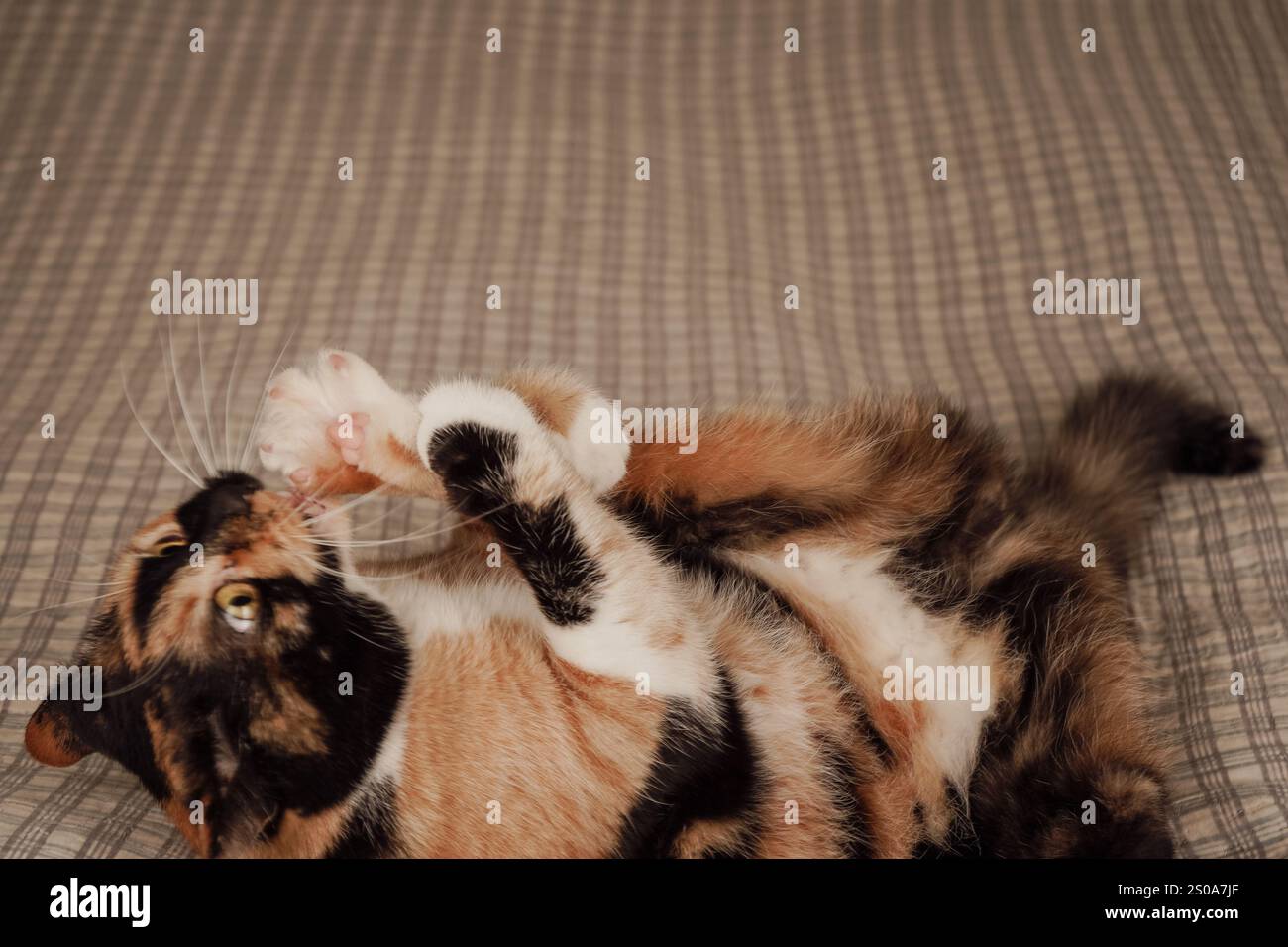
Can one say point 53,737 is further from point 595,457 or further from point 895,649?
point 895,649

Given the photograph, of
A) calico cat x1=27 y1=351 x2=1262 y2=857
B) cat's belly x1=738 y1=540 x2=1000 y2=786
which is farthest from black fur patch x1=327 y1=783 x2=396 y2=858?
cat's belly x1=738 y1=540 x2=1000 y2=786

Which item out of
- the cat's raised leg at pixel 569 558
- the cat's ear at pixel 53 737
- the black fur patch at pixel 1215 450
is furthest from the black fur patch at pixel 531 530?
the black fur patch at pixel 1215 450

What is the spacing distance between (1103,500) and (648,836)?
654 mm

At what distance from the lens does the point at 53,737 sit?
0.86 metres

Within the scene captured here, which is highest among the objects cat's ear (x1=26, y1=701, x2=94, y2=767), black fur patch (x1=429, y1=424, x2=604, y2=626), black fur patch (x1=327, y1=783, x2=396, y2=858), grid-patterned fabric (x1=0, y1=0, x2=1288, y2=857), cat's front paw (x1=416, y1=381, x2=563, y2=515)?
grid-patterned fabric (x1=0, y1=0, x2=1288, y2=857)

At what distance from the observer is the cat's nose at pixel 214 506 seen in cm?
87

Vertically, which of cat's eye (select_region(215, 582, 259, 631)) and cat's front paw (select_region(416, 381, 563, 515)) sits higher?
cat's front paw (select_region(416, 381, 563, 515))

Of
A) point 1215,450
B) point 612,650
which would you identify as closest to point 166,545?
point 612,650

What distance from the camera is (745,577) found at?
3.51ft

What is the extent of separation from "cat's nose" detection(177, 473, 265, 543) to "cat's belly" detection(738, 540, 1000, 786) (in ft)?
1.64

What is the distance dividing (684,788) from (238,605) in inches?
16.0

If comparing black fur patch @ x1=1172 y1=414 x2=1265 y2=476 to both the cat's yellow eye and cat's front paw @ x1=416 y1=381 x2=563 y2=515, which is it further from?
the cat's yellow eye

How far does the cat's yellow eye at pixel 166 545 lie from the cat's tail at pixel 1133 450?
36.3 inches

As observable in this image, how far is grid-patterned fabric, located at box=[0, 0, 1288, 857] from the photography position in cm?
135
